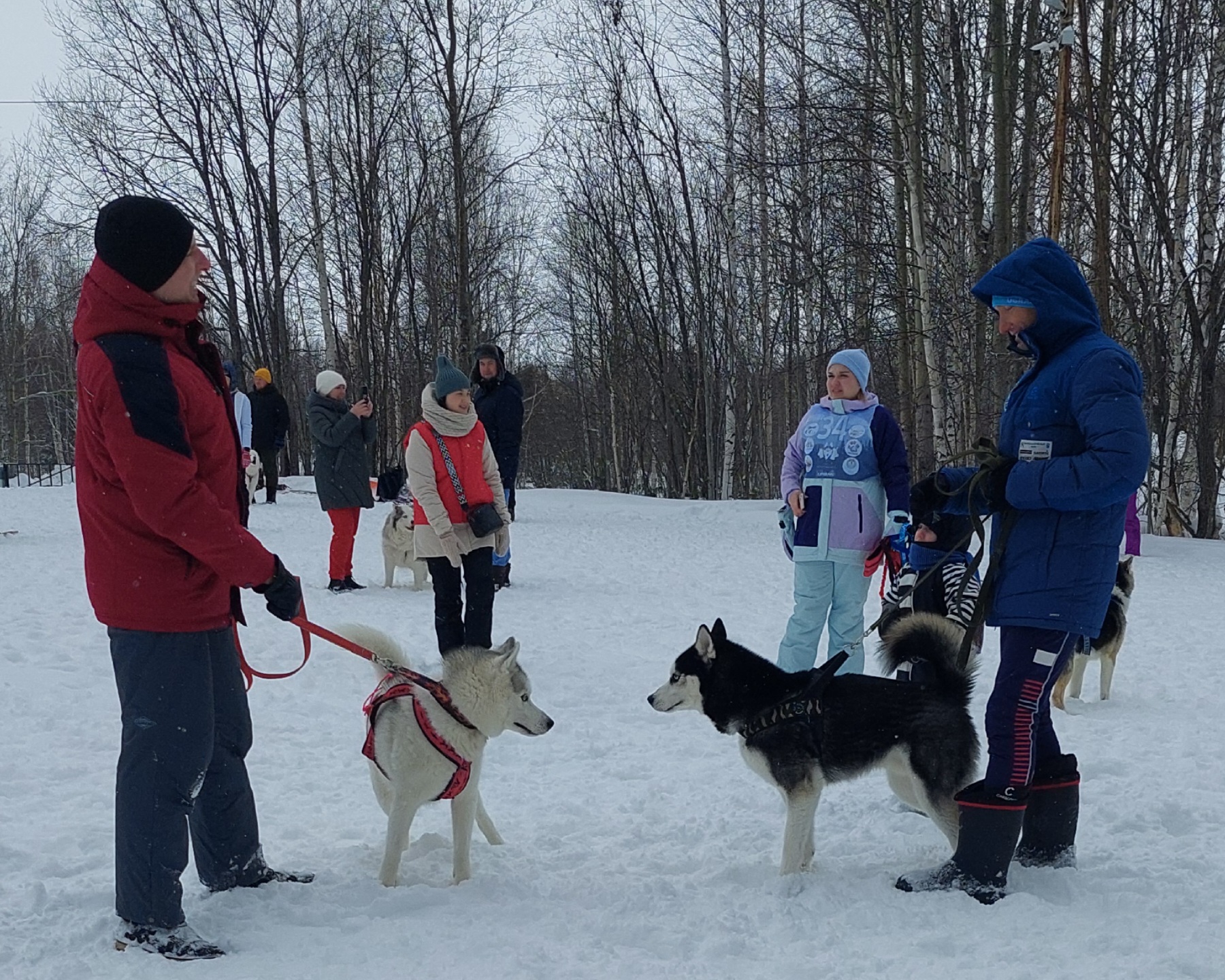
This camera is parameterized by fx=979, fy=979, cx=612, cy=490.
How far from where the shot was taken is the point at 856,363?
471 cm

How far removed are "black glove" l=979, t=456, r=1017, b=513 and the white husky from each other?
165 centimetres

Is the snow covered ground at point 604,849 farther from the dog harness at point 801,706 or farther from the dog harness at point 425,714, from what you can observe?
the dog harness at point 801,706

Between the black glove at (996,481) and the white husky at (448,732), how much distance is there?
5.40 feet

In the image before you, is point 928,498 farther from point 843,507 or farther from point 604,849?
point 604,849

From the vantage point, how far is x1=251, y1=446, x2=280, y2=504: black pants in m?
14.8

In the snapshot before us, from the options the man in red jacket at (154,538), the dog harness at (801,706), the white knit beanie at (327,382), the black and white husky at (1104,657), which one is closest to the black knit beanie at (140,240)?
the man in red jacket at (154,538)

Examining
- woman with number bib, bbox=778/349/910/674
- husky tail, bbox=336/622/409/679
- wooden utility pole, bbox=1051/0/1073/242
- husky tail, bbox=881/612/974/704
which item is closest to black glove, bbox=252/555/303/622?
husky tail, bbox=336/622/409/679

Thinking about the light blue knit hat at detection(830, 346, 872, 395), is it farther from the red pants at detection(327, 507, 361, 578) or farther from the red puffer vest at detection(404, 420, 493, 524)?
the red pants at detection(327, 507, 361, 578)

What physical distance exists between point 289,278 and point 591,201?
24.0 ft

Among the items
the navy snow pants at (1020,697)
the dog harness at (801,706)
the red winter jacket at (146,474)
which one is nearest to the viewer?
the red winter jacket at (146,474)

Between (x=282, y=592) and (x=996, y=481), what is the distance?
212 cm

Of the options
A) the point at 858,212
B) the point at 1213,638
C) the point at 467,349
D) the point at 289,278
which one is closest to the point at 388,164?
the point at 289,278

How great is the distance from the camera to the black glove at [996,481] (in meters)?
2.98

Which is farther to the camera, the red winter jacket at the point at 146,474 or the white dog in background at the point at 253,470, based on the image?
the white dog in background at the point at 253,470
